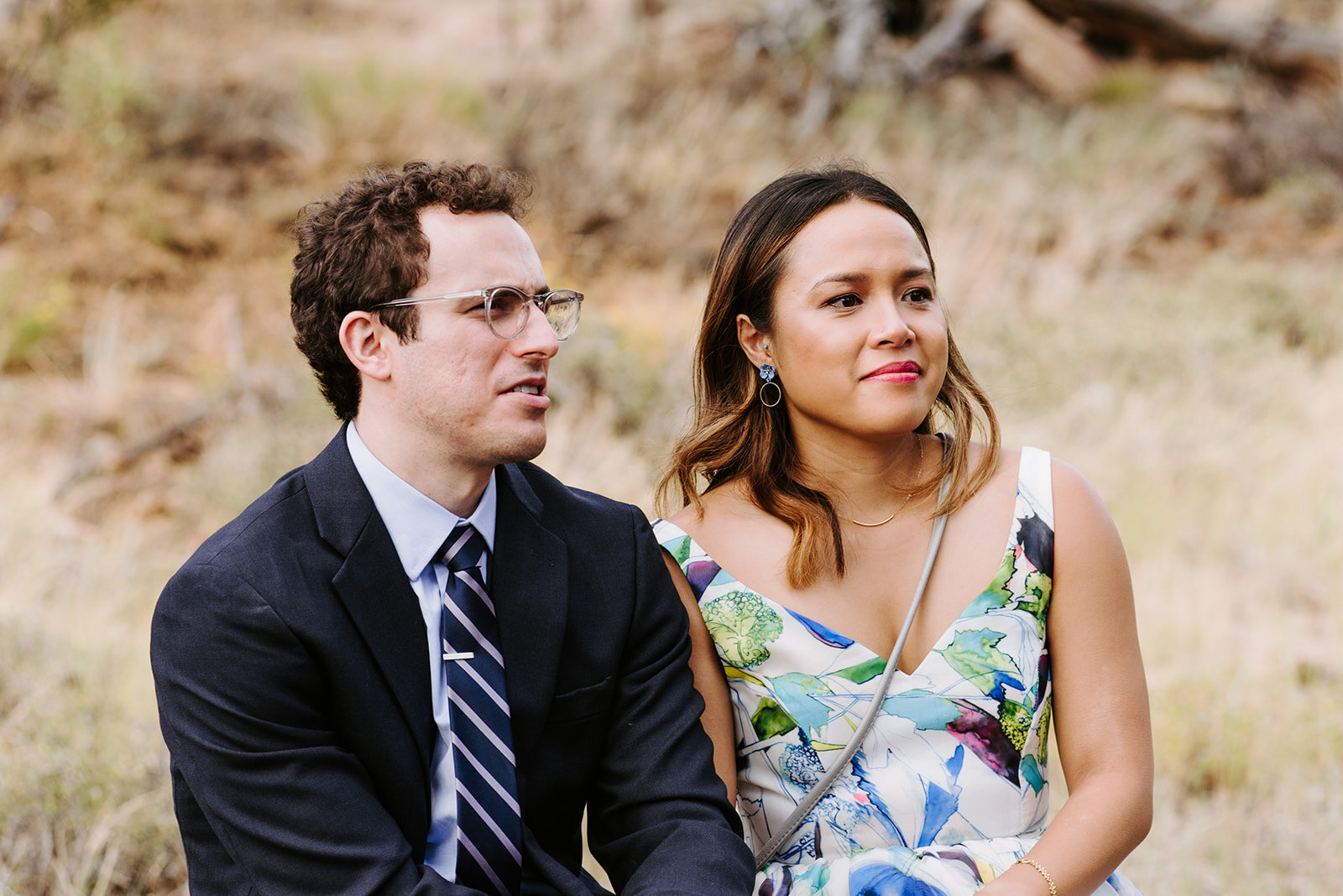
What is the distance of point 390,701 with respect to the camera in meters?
1.89

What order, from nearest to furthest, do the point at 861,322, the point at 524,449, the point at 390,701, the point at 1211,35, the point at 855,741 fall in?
the point at 390,701 → the point at 524,449 → the point at 855,741 → the point at 861,322 → the point at 1211,35

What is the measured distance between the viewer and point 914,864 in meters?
2.12

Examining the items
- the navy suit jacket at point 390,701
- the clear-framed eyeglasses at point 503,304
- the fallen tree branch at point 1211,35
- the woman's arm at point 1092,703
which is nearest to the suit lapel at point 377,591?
the navy suit jacket at point 390,701

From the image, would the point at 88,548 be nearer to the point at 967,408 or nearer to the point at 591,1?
the point at 967,408

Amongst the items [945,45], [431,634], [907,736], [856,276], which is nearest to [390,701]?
[431,634]

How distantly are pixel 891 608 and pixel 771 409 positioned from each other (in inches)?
21.0

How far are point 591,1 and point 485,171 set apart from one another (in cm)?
983

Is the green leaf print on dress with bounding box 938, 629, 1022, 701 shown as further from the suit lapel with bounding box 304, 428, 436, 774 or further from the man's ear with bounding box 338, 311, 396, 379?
the man's ear with bounding box 338, 311, 396, 379

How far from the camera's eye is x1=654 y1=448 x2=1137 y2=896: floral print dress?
2.18 metres

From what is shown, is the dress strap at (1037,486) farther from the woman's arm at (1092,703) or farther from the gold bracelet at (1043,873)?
the gold bracelet at (1043,873)

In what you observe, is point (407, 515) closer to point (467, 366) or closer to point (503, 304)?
point (467, 366)

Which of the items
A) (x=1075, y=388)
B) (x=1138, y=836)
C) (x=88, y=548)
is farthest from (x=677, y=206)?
(x=1138, y=836)

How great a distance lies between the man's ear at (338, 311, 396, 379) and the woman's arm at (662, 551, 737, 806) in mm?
671

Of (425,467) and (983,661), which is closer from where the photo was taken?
(425,467)
